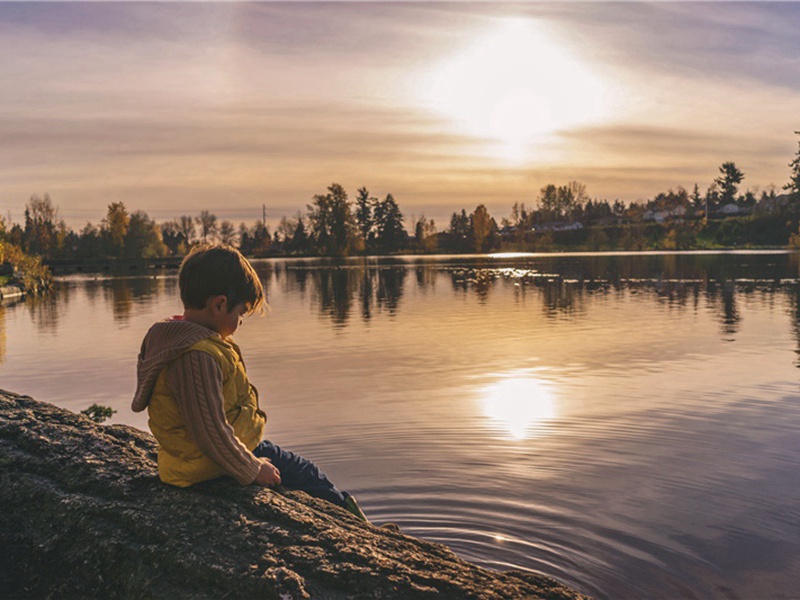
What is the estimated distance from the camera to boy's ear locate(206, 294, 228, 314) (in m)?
3.36

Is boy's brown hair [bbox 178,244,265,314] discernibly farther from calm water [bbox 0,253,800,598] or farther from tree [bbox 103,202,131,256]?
tree [bbox 103,202,131,256]

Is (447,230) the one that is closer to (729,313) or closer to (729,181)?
(729,181)

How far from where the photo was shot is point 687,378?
11.8 meters

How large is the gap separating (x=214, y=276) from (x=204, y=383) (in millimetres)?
487

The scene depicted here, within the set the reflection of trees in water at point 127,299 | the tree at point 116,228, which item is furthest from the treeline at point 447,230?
the reflection of trees in water at point 127,299

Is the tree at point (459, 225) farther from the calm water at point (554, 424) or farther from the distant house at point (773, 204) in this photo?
the calm water at point (554, 424)

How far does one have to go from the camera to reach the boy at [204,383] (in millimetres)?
3174

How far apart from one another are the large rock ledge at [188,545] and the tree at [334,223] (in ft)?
421

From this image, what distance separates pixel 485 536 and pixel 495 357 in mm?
8858

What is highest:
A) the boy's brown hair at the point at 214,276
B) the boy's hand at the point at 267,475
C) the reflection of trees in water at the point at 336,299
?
the boy's brown hair at the point at 214,276

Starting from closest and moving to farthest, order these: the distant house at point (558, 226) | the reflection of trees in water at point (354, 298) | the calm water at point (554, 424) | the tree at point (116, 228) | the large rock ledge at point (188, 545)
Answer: the large rock ledge at point (188, 545) → the calm water at point (554, 424) → the reflection of trees in water at point (354, 298) → the tree at point (116, 228) → the distant house at point (558, 226)

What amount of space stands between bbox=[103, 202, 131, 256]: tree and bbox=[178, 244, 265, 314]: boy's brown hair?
111 meters

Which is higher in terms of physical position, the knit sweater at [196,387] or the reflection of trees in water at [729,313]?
the knit sweater at [196,387]

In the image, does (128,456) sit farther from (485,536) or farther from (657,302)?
(657,302)
